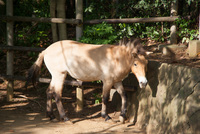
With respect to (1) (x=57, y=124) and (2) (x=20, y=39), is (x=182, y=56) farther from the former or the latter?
(2) (x=20, y=39)

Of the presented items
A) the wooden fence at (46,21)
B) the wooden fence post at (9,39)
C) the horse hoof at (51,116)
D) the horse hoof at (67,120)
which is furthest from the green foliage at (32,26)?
the horse hoof at (67,120)

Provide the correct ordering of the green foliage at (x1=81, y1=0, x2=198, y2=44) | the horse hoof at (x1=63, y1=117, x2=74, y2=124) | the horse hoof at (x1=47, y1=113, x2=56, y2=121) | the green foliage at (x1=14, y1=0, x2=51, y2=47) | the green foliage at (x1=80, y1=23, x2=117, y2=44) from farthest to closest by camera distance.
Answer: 1. the green foliage at (x1=14, y1=0, x2=51, y2=47)
2. the green foliage at (x1=81, y1=0, x2=198, y2=44)
3. the green foliage at (x1=80, y1=23, x2=117, y2=44)
4. the horse hoof at (x1=47, y1=113, x2=56, y2=121)
5. the horse hoof at (x1=63, y1=117, x2=74, y2=124)

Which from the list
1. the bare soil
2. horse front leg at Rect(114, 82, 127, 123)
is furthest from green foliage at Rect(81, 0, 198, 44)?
horse front leg at Rect(114, 82, 127, 123)

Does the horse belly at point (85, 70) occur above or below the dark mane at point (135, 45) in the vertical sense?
below

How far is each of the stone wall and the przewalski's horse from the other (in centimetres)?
A: 28

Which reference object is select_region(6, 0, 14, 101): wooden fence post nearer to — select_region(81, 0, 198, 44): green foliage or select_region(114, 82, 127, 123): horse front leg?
select_region(81, 0, 198, 44): green foliage

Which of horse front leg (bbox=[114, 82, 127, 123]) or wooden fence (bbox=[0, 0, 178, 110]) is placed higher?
wooden fence (bbox=[0, 0, 178, 110])

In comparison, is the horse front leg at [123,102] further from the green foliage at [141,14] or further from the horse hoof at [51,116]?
the green foliage at [141,14]

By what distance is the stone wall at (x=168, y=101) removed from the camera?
325cm

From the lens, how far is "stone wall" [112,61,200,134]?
325 centimetres

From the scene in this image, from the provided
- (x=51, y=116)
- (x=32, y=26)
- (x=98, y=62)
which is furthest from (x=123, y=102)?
(x=32, y=26)

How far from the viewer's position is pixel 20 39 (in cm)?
826

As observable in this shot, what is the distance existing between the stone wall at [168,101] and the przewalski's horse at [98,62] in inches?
11.0

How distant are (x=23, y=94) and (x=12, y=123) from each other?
220 centimetres
